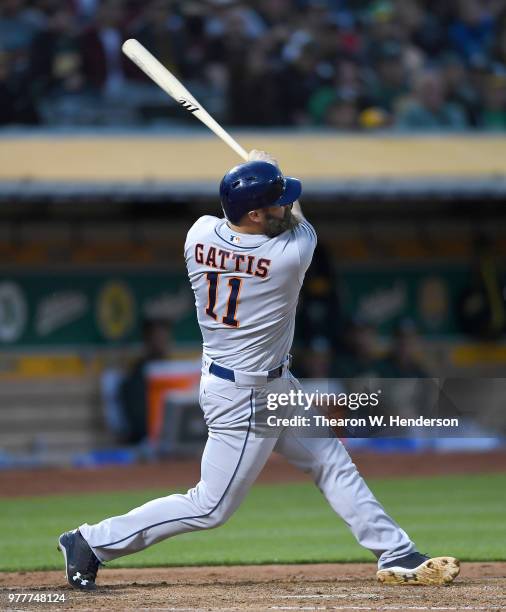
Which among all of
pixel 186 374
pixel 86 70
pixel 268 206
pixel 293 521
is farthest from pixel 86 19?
pixel 268 206

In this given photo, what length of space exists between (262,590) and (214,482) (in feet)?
1.94

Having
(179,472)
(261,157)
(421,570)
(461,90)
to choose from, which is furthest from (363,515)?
(461,90)

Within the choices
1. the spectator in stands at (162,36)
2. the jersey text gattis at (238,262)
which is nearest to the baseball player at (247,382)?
the jersey text gattis at (238,262)

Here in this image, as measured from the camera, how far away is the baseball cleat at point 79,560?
5.06 metres

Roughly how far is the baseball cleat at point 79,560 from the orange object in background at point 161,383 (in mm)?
6738

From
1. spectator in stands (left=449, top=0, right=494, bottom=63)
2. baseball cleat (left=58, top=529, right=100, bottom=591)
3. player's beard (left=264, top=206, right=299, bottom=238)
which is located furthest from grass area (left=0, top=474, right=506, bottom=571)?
spectator in stands (left=449, top=0, right=494, bottom=63)

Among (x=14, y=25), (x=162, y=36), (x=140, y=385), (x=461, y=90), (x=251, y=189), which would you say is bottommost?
(x=140, y=385)

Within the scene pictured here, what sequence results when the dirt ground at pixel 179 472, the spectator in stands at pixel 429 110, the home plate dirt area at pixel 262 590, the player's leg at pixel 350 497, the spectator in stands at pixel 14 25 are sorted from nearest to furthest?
the home plate dirt area at pixel 262 590, the player's leg at pixel 350 497, the dirt ground at pixel 179 472, the spectator in stands at pixel 14 25, the spectator in stands at pixel 429 110

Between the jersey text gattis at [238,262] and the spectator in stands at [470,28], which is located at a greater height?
the spectator in stands at [470,28]

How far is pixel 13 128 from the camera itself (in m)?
11.5

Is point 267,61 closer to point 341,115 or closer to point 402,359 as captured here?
point 341,115

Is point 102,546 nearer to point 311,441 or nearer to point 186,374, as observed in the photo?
point 311,441

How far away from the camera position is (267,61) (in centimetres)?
1262

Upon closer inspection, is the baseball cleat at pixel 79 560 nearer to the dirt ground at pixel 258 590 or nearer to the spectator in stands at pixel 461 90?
the dirt ground at pixel 258 590
